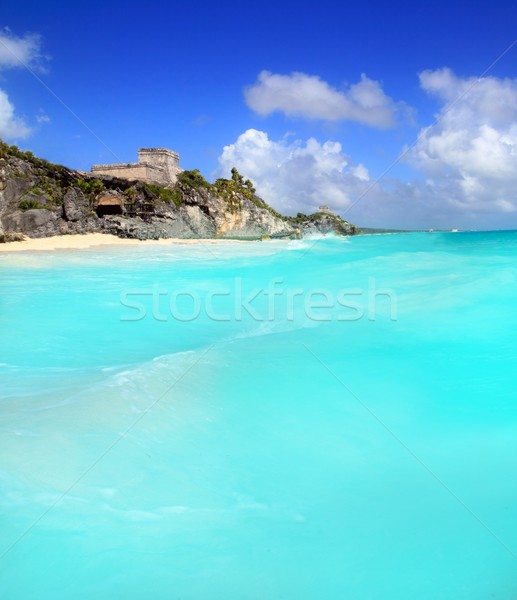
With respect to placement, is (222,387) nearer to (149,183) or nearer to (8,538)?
(8,538)

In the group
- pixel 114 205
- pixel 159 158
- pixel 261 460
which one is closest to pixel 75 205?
pixel 114 205

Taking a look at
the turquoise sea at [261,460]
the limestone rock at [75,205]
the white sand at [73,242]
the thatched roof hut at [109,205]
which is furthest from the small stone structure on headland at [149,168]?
the turquoise sea at [261,460]

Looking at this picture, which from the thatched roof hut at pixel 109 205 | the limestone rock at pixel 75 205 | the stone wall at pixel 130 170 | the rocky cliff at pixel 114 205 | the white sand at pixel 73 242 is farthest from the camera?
the stone wall at pixel 130 170

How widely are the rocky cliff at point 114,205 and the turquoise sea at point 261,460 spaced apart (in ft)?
64.9

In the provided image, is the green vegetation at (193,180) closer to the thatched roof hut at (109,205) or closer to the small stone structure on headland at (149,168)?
the small stone structure on headland at (149,168)

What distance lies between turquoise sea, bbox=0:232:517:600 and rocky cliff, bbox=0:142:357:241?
19.8 meters

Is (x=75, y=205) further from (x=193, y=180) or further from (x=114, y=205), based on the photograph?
(x=193, y=180)

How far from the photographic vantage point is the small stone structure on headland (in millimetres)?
31844

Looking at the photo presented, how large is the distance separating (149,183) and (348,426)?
30395mm

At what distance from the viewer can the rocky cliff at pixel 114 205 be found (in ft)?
80.0

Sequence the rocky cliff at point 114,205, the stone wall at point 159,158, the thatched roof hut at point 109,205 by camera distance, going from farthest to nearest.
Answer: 1. the stone wall at point 159,158
2. the thatched roof hut at point 109,205
3. the rocky cliff at point 114,205

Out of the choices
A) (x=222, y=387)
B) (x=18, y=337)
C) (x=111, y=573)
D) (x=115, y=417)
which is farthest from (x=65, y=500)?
(x=18, y=337)

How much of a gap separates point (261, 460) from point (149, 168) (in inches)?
1242

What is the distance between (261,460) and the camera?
3.12m
